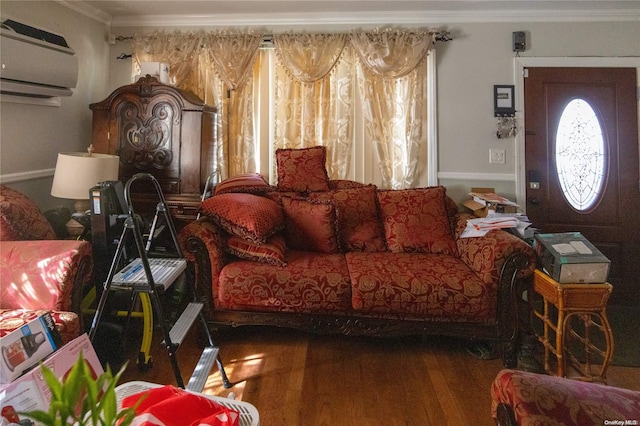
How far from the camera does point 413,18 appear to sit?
319 cm

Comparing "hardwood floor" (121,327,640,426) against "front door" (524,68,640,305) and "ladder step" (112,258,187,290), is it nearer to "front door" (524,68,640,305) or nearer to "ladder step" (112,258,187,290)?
"ladder step" (112,258,187,290)

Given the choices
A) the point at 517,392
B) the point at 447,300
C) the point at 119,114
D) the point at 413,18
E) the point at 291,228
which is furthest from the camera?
the point at 413,18

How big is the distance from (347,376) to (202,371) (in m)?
0.78

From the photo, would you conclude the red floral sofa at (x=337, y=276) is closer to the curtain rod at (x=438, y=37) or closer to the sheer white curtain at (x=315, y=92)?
the sheer white curtain at (x=315, y=92)

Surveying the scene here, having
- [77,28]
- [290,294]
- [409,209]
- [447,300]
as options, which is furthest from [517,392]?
[77,28]

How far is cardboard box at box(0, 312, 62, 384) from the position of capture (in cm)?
140

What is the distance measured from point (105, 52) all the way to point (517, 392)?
12.6 ft

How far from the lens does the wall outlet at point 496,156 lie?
3.22m

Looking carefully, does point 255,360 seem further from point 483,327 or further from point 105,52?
point 105,52

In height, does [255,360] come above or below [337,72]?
below

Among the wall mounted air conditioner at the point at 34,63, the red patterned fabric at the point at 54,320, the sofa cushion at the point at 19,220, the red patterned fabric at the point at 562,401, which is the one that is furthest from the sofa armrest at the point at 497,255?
the wall mounted air conditioner at the point at 34,63

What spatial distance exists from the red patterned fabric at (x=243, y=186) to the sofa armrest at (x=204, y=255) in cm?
47

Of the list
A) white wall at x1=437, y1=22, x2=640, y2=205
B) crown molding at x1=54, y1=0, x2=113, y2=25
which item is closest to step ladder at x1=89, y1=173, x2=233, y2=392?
crown molding at x1=54, y1=0, x2=113, y2=25

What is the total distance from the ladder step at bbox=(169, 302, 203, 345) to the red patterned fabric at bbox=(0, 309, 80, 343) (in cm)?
43
